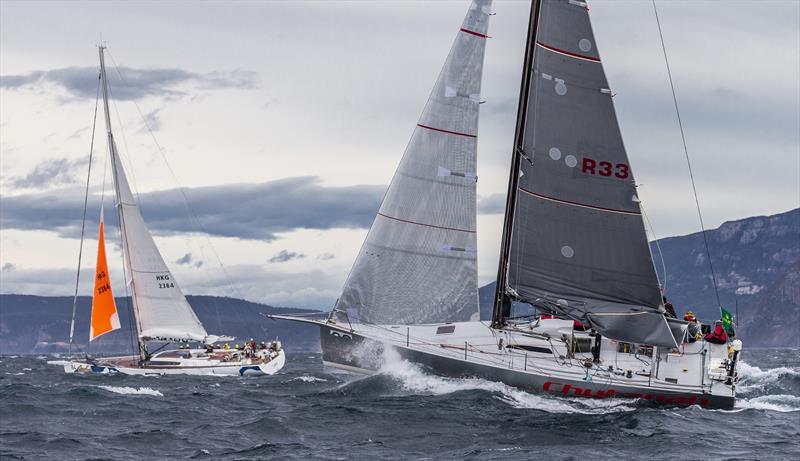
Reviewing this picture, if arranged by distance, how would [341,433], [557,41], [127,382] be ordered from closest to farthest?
1. [341,433]
2. [557,41]
3. [127,382]

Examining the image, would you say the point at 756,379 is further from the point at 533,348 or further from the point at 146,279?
the point at 146,279

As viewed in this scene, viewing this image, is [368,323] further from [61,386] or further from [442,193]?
[61,386]

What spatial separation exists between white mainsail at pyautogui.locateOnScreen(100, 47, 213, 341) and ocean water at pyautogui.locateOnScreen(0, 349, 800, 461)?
1739 centimetres

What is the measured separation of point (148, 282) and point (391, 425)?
104ft

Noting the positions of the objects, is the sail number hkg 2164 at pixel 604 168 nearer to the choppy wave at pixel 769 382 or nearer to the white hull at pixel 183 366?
the choppy wave at pixel 769 382

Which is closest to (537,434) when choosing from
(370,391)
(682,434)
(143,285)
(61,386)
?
(682,434)

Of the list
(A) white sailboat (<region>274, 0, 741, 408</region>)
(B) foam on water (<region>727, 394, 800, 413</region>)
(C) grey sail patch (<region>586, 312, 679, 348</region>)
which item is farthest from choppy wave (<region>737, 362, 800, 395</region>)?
(A) white sailboat (<region>274, 0, 741, 408</region>)

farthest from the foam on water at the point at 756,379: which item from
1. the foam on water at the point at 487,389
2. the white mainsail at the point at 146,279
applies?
the white mainsail at the point at 146,279

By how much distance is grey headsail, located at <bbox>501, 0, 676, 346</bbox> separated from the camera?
3800 cm

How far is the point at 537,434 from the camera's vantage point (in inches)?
1233

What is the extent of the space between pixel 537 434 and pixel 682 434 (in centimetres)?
416

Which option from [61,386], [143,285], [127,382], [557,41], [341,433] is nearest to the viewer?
[341,433]

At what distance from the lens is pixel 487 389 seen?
3625cm

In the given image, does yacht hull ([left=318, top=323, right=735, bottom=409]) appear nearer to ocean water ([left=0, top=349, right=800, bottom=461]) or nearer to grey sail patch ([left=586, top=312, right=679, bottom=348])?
ocean water ([left=0, top=349, right=800, bottom=461])
